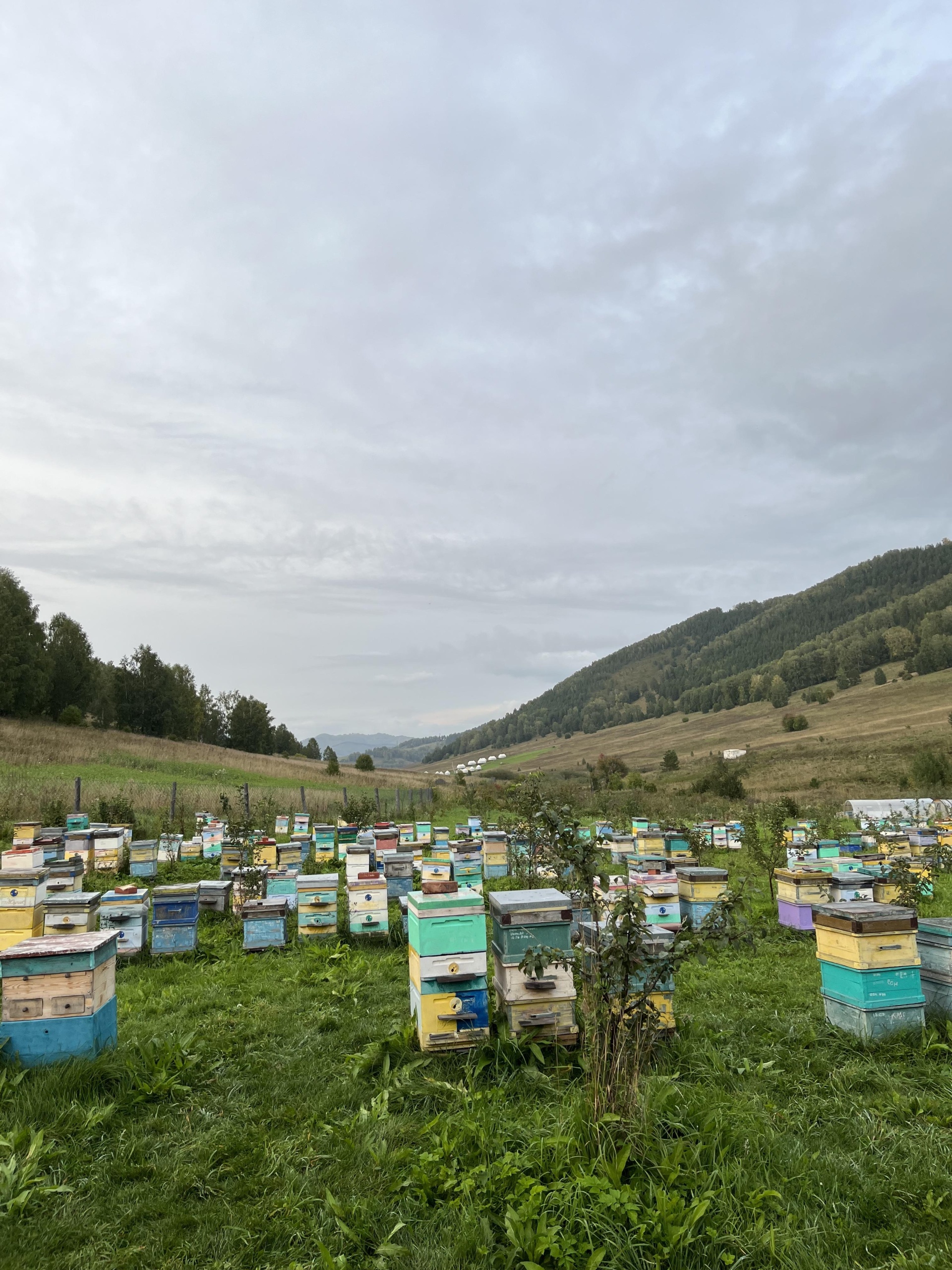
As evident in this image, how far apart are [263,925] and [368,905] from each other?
153 cm

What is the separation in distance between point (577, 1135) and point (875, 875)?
9.62 m

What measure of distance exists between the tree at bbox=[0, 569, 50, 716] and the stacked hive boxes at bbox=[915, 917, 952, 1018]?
166 feet

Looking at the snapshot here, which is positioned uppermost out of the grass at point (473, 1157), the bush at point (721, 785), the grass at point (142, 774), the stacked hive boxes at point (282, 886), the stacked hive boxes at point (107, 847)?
the grass at point (142, 774)

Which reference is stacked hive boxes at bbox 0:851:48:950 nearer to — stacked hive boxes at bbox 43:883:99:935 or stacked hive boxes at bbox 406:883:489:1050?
stacked hive boxes at bbox 43:883:99:935

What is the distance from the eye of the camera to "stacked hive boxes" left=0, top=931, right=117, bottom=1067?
16.7 ft

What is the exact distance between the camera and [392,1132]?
450 cm

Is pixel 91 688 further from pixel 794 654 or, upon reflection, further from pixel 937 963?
pixel 794 654

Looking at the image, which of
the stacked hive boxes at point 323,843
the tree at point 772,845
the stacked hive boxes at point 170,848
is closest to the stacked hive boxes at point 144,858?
the stacked hive boxes at point 170,848

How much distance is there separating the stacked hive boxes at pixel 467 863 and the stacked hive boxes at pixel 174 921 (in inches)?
212

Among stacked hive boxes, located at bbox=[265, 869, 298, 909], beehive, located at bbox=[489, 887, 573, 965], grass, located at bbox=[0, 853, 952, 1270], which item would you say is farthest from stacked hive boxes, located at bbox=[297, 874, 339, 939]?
beehive, located at bbox=[489, 887, 573, 965]

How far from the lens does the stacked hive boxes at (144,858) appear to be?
15.1 meters

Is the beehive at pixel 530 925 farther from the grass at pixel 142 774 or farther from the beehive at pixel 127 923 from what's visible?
the grass at pixel 142 774

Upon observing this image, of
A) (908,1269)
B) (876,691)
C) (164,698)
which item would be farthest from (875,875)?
(876,691)

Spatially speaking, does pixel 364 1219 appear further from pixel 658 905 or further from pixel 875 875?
pixel 875 875
